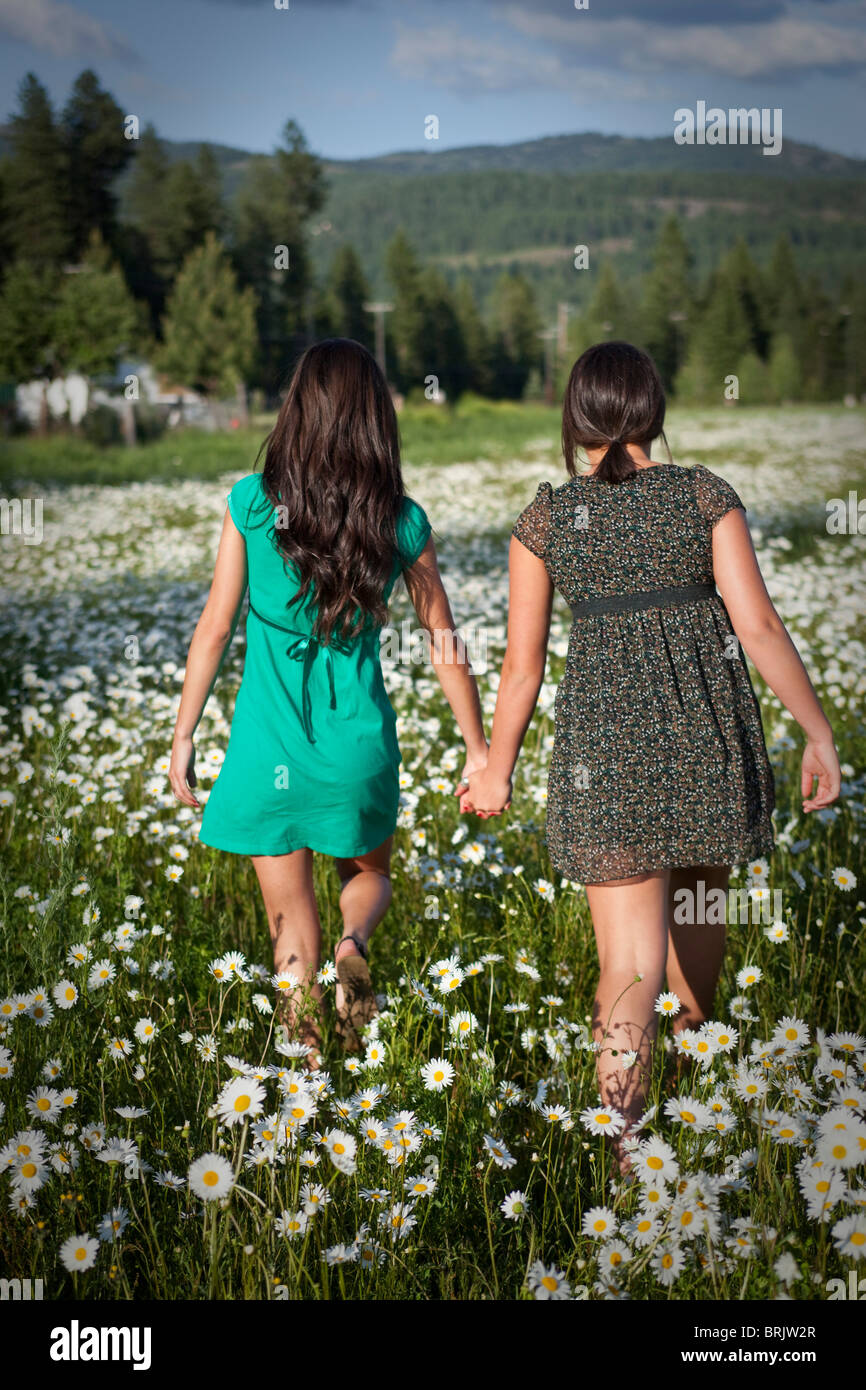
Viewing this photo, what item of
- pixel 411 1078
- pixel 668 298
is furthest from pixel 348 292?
pixel 411 1078

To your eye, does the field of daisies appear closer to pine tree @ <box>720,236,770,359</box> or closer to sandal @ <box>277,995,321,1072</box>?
sandal @ <box>277,995,321,1072</box>

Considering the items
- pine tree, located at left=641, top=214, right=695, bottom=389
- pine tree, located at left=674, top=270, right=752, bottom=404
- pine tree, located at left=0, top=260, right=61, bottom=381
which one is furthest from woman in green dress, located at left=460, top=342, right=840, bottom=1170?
pine tree, located at left=641, top=214, right=695, bottom=389

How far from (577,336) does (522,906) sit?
8975cm

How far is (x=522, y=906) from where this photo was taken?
3.75 meters

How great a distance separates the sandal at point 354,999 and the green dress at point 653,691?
2.05ft

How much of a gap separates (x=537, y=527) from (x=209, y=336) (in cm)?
5400

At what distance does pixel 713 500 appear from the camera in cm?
254

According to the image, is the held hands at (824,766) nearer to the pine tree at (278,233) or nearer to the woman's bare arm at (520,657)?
the woman's bare arm at (520,657)

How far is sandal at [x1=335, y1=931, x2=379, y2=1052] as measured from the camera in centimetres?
282

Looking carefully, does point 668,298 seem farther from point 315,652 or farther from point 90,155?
point 315,652

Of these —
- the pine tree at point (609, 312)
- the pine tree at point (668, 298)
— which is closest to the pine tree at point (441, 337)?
the pine tree at point (609, 312)

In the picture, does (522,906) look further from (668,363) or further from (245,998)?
(668,363)
